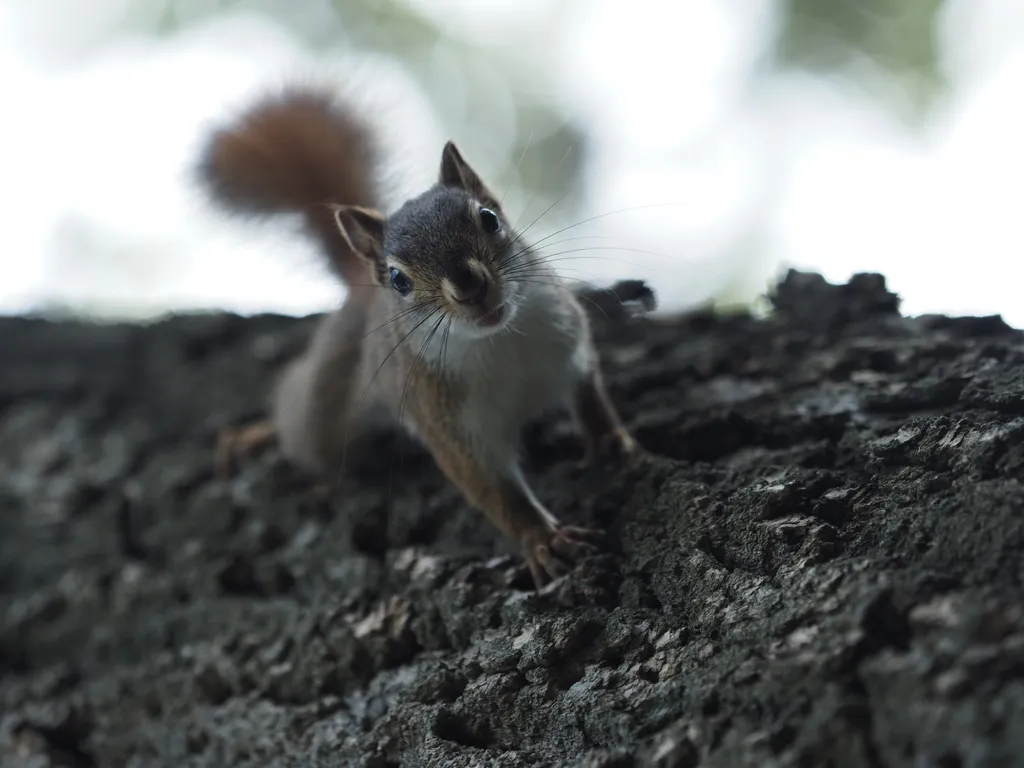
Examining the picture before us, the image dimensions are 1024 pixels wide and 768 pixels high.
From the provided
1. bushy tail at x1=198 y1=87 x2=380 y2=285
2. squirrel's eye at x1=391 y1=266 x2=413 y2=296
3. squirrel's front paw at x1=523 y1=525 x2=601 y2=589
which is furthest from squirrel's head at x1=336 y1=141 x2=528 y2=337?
bushy tail at x1=198 y1=87 x2=380 y2=285

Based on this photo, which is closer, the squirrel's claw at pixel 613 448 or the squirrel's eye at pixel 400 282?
the squirrel's eye at pixel 400 282

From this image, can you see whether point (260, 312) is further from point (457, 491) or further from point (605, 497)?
point (605, 497)

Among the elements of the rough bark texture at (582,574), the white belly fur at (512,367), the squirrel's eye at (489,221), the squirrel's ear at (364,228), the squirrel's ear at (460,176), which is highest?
the squirrel's ear at (460,176)

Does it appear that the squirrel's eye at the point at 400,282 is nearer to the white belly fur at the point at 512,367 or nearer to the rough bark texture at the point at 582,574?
the white belly fur at the point at 512,367

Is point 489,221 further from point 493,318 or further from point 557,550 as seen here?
point 557,550

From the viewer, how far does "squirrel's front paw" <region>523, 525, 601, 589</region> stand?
2.22 meters

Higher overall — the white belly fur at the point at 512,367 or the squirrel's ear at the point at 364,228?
the squirrel's ear at the point at 364,228

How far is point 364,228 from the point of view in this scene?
260 cm

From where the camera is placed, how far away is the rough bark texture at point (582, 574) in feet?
4.51

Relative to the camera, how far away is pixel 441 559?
8.18 ft

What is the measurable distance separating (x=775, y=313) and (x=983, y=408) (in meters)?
1.45

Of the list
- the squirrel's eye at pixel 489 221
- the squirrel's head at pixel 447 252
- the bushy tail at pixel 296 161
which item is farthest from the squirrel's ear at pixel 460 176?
the bushy tail at pixel 296 161

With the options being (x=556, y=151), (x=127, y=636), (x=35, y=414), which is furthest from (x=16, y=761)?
(x=556, y=151)

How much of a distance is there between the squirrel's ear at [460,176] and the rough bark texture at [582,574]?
3.12 feet
